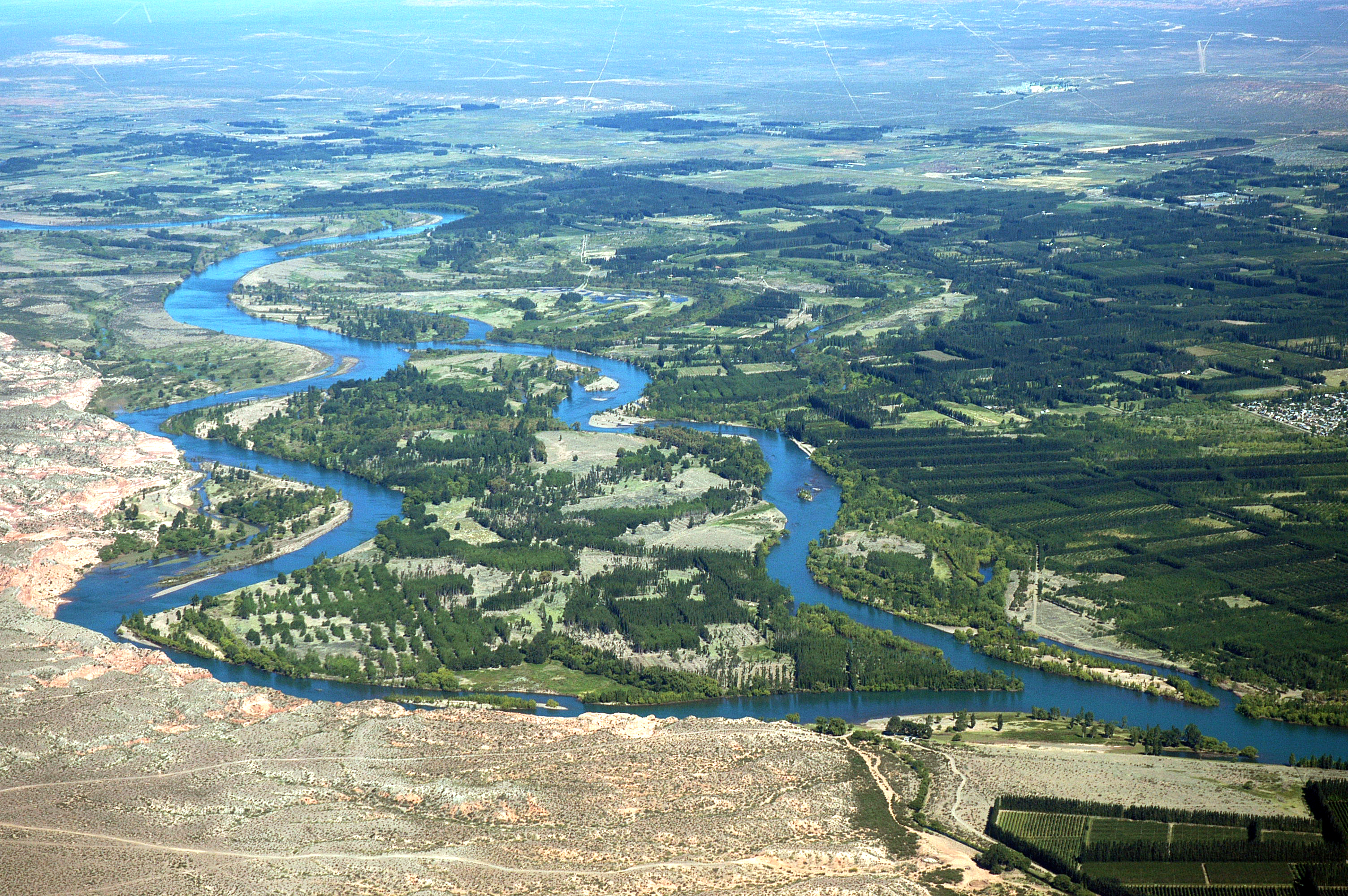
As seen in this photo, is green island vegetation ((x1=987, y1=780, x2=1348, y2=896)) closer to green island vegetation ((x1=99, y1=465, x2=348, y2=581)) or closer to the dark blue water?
green island vegetation ((x1=99, y1=465, x2=348, y2=581))

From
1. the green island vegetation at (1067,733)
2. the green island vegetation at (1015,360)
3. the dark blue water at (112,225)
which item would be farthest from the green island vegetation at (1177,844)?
the dark blue water at (112,225)

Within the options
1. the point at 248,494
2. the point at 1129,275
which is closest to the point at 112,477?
the point at 248,494

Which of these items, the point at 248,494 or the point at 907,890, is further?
the point at 248,494

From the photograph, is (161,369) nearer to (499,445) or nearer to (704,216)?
(499,445)

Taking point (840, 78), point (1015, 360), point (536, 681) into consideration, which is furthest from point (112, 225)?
point (840, 78)

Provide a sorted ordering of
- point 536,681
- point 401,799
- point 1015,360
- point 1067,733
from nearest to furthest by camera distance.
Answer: point 401,799, point 1067,733, point 536,681, point 1015,360

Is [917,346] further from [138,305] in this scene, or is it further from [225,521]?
[138,305]

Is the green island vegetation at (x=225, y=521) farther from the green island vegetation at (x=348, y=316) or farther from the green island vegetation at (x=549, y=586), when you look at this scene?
the green island vegetation at (x=348, y=316)
